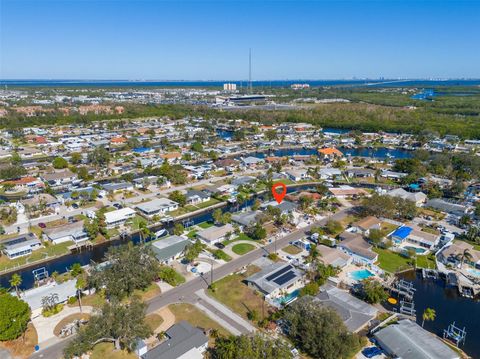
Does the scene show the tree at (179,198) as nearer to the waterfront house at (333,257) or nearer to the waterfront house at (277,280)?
the waterfront house at (277,280)

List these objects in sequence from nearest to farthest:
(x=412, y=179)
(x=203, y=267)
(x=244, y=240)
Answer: (x=203, y=267) < (x=244, y=240) < (x=412, y=179)

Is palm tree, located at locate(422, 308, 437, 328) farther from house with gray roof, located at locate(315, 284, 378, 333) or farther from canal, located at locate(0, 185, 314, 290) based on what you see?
canal, located at locate(0, 185, 314, 290)

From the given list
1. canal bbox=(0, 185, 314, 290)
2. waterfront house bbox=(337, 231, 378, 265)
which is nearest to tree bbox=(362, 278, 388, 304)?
waterfront house bbox=(337, 231, 378, 265)

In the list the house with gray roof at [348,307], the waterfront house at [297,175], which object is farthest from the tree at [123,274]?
the waterfront house at [297,175]

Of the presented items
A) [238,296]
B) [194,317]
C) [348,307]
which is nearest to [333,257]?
[348,307]

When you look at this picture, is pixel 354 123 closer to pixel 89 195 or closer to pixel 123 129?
pixel 123 129

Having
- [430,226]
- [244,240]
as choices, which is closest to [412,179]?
[430,226]
